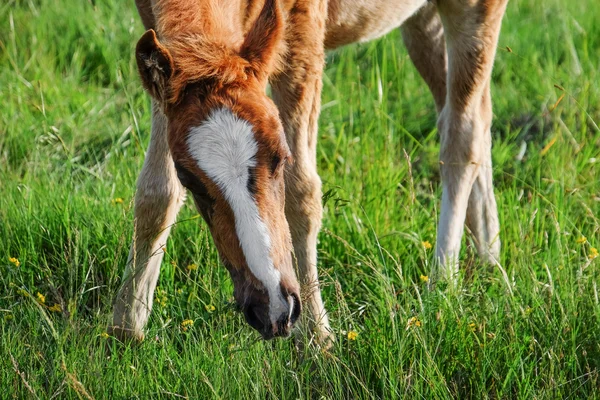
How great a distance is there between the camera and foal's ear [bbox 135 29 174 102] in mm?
2781

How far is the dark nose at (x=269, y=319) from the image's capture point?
2770 mm

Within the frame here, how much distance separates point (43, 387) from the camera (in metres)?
3.08

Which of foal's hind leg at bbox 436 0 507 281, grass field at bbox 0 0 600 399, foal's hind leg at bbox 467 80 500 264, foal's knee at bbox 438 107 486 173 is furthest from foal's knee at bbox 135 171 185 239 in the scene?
foal's hind leg at bbox 467 80 500 264

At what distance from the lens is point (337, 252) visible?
4.22 metres

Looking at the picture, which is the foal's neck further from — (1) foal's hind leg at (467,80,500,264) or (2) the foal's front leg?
(1) foal's hind leg at (467,80,500,264)

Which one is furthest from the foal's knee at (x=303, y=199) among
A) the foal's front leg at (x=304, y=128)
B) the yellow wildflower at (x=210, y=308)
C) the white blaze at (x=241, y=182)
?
the white blaze at (x=241, y=182)

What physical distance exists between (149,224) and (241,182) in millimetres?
→ 1157

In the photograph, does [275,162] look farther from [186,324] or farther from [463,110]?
[463,110]

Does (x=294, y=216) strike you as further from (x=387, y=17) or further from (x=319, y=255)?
(x=387, y=17)

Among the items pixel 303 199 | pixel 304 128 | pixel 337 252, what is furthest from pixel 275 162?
pixel 337 252

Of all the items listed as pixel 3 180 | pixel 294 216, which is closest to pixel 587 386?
pixel 294 216

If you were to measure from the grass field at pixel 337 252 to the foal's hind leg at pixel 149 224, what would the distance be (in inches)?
3.4

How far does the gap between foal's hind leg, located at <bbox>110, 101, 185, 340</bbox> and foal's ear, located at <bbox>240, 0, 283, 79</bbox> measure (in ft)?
2.54

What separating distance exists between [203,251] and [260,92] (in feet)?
3.75
